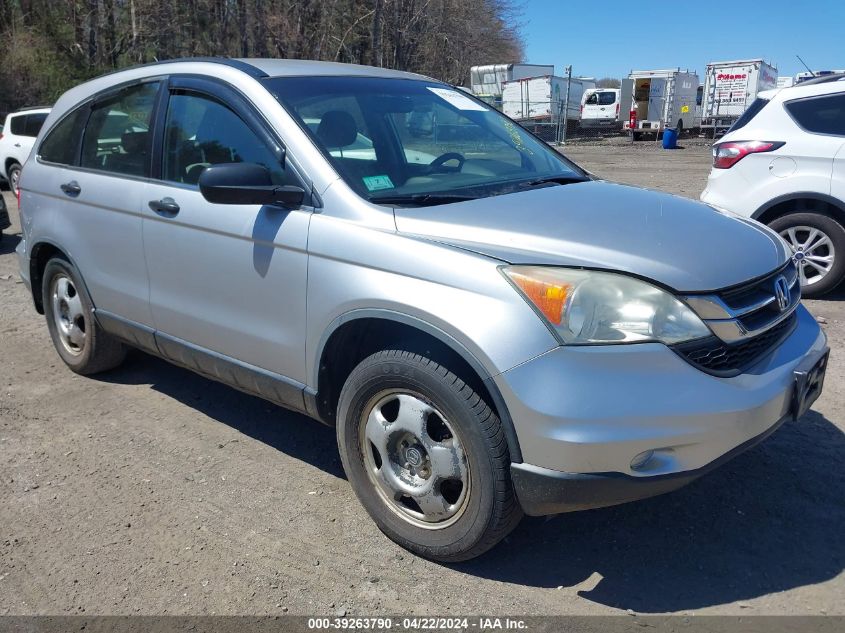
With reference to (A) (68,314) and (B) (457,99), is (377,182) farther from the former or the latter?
(A) (68,314)

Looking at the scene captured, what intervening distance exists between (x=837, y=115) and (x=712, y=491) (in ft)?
13.8

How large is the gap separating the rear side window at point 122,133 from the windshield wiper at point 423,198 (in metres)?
1.58

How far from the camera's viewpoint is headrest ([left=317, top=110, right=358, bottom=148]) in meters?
3.36

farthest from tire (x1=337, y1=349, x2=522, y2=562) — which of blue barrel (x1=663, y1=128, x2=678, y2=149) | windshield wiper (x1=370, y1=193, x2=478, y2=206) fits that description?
blue barrel (x1=663, y1=128, x2=678, y2=149)

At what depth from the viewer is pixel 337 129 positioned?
11.3 feet

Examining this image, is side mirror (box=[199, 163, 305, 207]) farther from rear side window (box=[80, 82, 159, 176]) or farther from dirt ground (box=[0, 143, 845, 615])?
dirt ground (box=[0, 143, 845, 615])

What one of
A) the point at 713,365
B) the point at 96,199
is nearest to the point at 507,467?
the point at 713,365

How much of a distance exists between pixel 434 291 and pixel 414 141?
127 centimetres

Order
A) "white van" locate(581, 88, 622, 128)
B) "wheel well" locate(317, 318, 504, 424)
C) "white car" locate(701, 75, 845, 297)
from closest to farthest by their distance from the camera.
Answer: "wheel well" locate(317, 318, 504, 424), "white car" locate(701, 75, 845, 297), "white van" locate(581, 88, 622, 128)

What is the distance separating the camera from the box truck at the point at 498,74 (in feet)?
116

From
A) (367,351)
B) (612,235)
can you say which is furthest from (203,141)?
(612,235)

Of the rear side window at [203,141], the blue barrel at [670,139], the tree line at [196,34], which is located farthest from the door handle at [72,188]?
the tree line at [196,34]

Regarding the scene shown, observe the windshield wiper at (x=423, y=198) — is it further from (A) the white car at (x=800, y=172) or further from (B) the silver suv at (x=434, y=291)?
(A) the white car at (x=800, y=172)

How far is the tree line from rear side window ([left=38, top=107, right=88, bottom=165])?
26562mm
